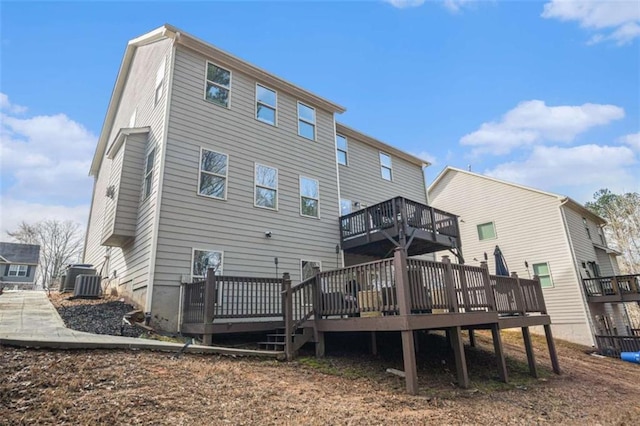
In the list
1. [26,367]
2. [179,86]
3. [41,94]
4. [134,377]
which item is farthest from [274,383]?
[41,94]

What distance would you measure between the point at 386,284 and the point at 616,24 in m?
19.0

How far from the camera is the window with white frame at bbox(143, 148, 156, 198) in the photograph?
386 inches

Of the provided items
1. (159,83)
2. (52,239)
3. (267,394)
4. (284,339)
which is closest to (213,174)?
(159,83)

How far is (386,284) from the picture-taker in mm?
6516

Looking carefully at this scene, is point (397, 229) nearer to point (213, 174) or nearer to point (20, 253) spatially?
point (213, 174)

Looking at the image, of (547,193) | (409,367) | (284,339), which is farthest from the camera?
(547,193)

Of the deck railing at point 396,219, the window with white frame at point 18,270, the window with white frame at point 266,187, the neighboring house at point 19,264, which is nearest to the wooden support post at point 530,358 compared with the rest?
the deck railing at point 396,219

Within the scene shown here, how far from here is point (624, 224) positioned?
3123 cm

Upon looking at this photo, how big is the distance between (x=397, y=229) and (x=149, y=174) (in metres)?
7.38

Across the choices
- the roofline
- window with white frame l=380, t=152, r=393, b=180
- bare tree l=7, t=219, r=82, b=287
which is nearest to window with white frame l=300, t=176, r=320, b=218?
the roofline

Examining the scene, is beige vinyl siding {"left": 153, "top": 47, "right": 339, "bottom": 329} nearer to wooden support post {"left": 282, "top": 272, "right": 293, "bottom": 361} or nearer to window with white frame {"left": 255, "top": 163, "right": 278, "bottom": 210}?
window with white frame {"left": 255, "top": 163, "right": 278, "bottom": 210}

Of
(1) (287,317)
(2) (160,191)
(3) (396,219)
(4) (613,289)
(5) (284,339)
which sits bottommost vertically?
(5) (284,339)

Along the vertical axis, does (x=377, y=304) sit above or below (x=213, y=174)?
below

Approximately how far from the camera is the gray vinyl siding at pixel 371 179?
14.6m
